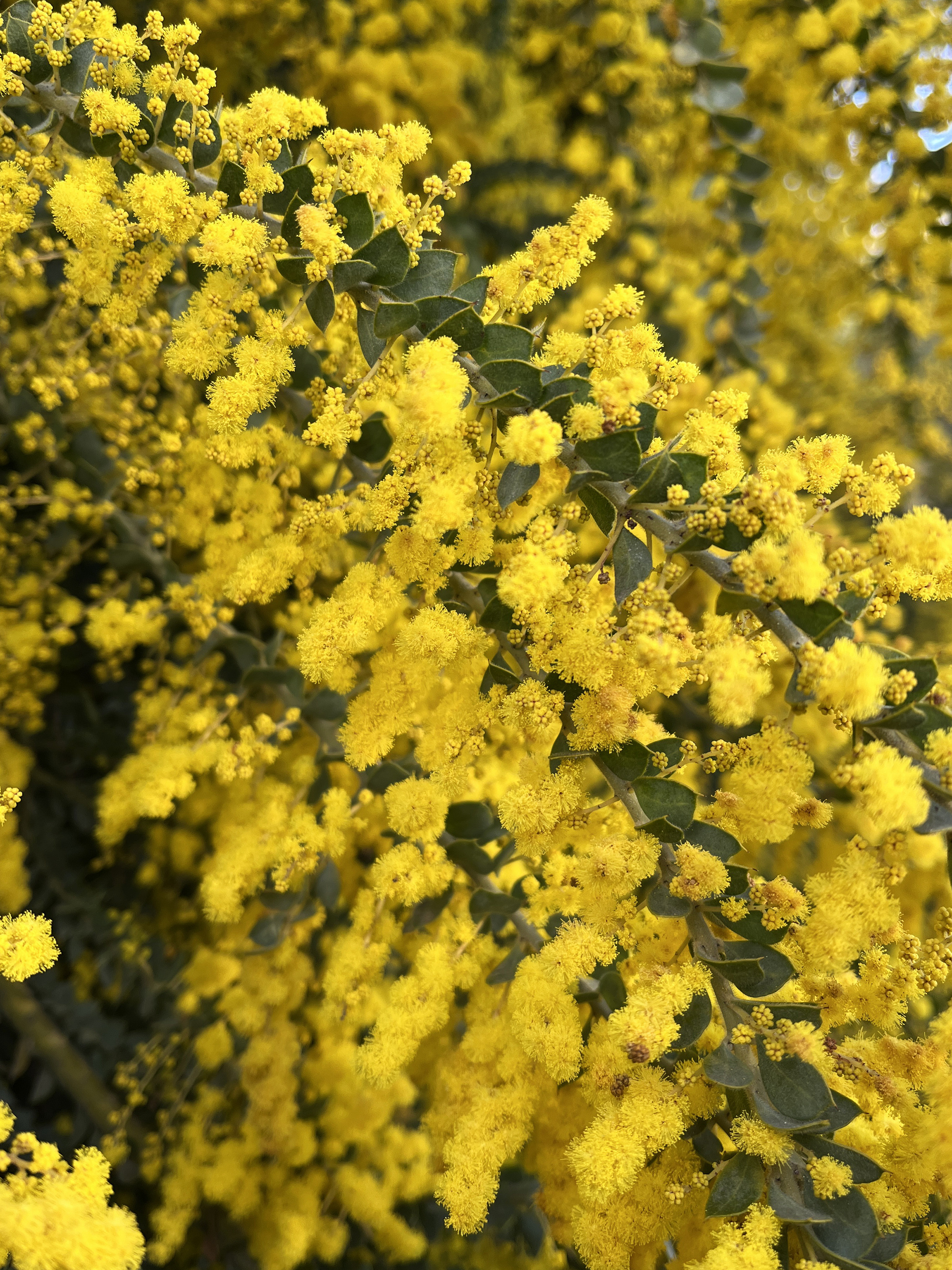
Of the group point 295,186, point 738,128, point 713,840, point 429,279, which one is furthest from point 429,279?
point 738,128

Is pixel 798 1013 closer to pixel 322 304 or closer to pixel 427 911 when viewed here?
pixel 427 911

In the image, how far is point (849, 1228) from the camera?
919 millimetres

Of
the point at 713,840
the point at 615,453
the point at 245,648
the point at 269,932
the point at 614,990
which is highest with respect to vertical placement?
the point at 615,453

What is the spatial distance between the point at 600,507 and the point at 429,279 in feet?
1.22

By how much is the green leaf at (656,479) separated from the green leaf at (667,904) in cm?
46

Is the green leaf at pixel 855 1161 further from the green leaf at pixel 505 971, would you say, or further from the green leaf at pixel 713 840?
the green leaf at pixel 505 971

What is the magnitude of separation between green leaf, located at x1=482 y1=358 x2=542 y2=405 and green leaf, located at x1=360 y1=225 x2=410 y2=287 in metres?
0.16

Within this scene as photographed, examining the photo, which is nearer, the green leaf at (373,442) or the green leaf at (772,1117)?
the green leaf at (772,1117)

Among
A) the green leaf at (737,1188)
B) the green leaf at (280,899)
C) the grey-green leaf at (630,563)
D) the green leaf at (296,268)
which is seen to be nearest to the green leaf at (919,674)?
the grey-green leaf at (630,563)

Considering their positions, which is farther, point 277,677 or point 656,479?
point 277,677

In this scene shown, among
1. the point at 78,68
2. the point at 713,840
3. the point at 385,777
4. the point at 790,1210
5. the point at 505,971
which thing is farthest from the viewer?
the point at 385,777

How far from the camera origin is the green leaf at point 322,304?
42.3 inches

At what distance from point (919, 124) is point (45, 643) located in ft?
7.77

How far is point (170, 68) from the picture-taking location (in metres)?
1.12
